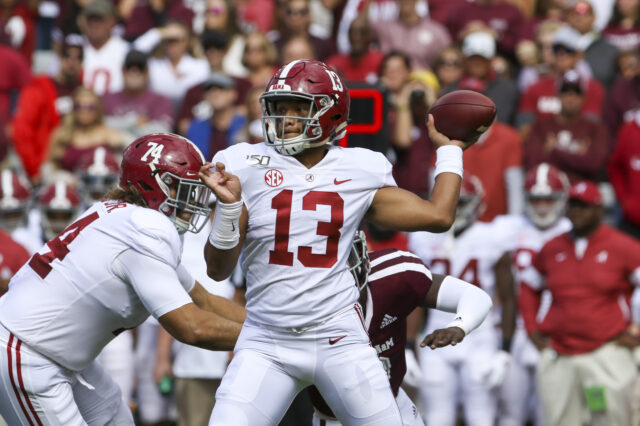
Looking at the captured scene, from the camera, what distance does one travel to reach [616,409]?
7469 mm

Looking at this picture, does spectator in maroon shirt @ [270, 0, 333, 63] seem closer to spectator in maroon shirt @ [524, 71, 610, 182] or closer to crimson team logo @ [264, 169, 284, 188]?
spectator in maroon shirt @ [524, 71, 610, 182]

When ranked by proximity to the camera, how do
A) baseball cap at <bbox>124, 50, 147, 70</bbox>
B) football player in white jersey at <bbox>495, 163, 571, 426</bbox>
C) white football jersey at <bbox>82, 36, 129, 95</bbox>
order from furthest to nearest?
1. white football jersey at <bbox>82, 36, 129, 95</bbox>
2. baseball cap at <bbox>124, 50, 147, 70</bbox>
3. football player in white jersey at <bbox>495, 163, 571, 426</bbox>

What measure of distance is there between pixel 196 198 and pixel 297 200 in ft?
A: 1.51

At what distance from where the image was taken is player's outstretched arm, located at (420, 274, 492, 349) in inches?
174

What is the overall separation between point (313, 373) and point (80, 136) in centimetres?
536

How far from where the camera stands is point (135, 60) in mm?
9688

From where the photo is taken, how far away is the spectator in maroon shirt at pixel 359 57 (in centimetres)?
977

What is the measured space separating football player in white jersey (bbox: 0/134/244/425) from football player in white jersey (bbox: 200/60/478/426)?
0.18 m

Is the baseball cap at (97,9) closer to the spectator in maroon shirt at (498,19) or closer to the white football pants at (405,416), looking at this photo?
the spectator in maroon shirt at (498,19)

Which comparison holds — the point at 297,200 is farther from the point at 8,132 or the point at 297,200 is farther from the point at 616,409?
the point at 8,132

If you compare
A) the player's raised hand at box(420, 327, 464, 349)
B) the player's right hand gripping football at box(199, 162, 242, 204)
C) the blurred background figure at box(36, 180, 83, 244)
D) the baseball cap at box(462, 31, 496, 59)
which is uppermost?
the player's right hand gripping football at box(199, 162, 242, 204)

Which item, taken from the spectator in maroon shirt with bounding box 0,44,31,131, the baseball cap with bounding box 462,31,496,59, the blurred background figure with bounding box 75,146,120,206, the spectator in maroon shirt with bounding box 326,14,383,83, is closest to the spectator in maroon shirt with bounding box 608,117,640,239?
the baseball cap with bounding box 462,31,496,59

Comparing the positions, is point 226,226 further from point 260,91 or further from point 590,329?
point 260,91

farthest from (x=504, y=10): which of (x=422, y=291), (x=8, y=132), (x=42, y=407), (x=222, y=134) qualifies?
(x=42, y=407)
